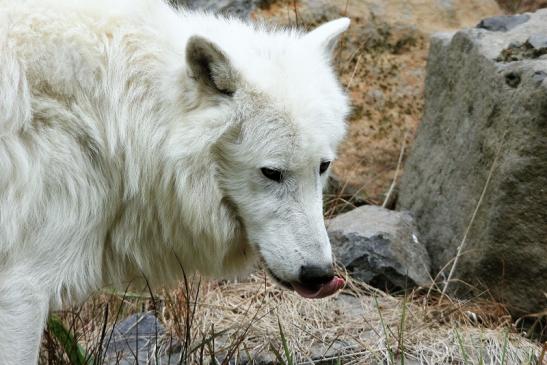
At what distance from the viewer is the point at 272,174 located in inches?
143

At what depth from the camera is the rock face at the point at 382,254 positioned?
5656 millimetres

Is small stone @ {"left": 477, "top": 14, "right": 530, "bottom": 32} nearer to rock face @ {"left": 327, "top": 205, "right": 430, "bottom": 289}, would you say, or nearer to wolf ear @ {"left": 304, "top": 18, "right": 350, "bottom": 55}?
rock face @ {"left": 327, "top": 205, "right": 430, "bottom": 289}

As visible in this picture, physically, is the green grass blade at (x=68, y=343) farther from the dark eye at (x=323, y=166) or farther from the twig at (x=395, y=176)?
the twig at (x=395, y=176)

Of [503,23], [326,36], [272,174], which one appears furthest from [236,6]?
[272,174]

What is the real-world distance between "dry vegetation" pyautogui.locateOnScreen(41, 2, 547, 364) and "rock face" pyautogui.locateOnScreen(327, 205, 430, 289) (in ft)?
0.36

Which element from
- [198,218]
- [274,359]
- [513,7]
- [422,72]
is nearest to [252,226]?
[198,218]

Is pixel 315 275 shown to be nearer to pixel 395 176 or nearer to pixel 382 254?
pixel 382 254

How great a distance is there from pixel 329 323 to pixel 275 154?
6.14ft

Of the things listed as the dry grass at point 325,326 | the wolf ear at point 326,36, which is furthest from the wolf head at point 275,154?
the dry grass at point 325,326

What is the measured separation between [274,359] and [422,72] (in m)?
3.55

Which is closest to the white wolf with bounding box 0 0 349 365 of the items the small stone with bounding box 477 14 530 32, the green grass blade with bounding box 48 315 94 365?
the green grass blade with bounding box 48 315 94 365

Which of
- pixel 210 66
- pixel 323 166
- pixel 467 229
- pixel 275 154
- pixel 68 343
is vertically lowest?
pixel 467 229

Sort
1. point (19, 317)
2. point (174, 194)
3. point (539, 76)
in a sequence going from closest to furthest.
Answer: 1. point (19, 317)
2. point (174, 194)
3. point (539, 76)

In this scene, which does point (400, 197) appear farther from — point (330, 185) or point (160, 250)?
point (160, 250)
